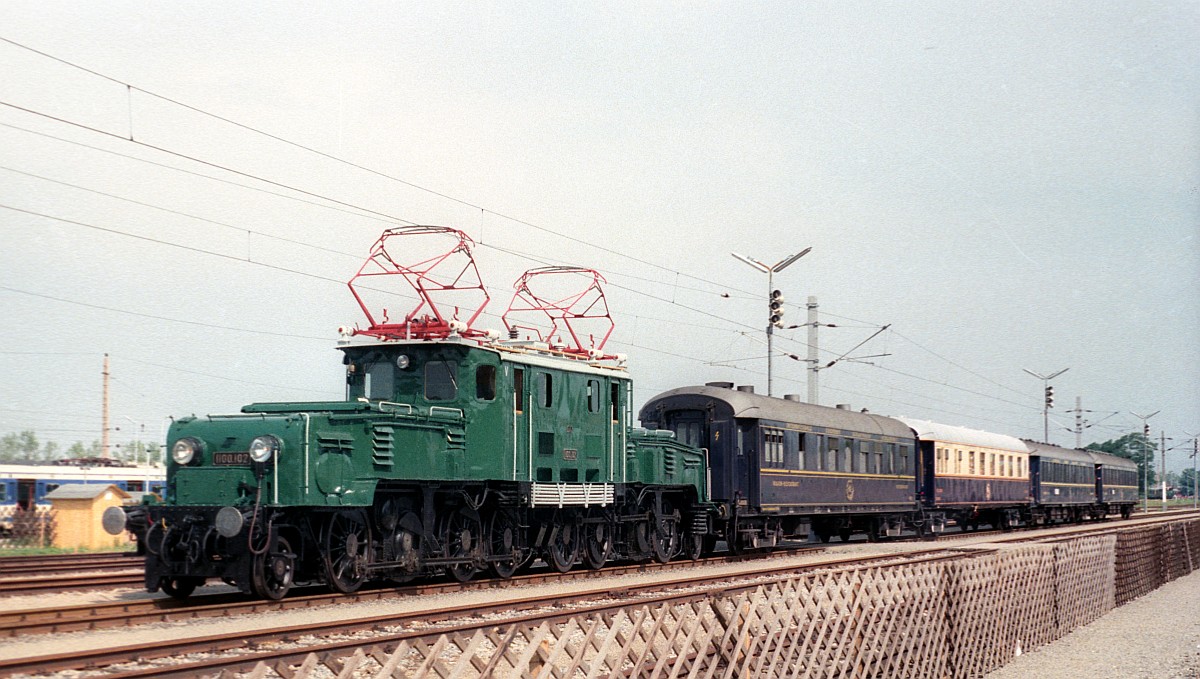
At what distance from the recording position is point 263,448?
16.6 meters

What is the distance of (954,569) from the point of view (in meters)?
15.0

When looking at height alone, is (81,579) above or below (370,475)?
below

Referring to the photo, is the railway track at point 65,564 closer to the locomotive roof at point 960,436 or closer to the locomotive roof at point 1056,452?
the locomotive roof at point 960,436

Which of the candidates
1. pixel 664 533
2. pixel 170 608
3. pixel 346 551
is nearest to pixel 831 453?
pixel 664 533

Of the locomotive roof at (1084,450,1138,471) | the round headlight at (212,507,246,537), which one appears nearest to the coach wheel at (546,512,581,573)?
the round headlight at (212,507,246,537)

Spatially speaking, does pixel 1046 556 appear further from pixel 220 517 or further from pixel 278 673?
pixel 278 673

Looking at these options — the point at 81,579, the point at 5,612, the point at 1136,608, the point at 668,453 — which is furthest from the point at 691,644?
the point at 1136,608

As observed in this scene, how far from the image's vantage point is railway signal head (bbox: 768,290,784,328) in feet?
121

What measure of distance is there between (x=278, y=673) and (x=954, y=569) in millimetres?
9807

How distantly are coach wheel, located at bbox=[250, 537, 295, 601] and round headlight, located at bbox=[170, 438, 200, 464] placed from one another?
175 centimetres

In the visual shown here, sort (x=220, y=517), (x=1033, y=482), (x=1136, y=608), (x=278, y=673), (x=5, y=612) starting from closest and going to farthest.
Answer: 1. (x=278, y=673)
2. (x=5, y=612)
3. (x=220, y=517)
4. (x=1136, y=608)
5. (x=1033, y=482)

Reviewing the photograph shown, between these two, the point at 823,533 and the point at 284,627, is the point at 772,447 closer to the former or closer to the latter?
the point at 823,533

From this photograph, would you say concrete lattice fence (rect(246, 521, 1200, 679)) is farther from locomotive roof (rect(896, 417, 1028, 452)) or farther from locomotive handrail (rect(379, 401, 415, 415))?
locomotive roof (rect(896, 417, 1028, 452))

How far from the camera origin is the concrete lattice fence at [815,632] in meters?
8.45
